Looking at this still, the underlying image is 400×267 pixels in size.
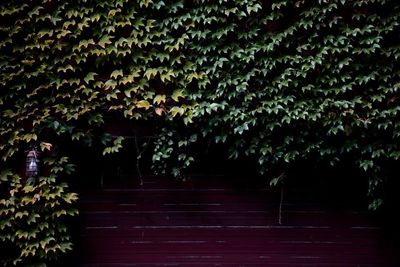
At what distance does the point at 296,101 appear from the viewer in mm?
5320

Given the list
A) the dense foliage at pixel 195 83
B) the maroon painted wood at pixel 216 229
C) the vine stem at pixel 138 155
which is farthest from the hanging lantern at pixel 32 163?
the vine stem at pixel 138 155

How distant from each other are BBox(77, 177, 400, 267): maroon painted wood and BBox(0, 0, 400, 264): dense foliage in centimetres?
39

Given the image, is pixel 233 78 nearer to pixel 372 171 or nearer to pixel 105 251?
pixel 372 171

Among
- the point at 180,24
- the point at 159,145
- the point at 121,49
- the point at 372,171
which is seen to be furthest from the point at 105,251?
the point at 372,171

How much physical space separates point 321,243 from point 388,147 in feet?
4.74

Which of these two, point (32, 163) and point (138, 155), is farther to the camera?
point (138, 155)

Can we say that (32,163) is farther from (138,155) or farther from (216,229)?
(216,229)

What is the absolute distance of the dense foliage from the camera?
5.28m

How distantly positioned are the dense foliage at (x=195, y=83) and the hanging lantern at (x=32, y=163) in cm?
14

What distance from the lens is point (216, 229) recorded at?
5684mm

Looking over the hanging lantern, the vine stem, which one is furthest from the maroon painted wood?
the hanging lantern

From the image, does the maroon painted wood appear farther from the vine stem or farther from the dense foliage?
the dense foliage

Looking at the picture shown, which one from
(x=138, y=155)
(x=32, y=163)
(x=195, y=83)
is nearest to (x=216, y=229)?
(x=138, y=155)

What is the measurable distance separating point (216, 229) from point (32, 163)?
7.81 feet
